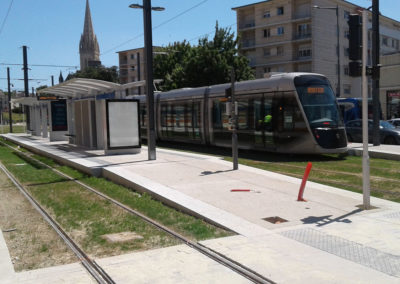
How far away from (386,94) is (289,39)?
16638 millimetres

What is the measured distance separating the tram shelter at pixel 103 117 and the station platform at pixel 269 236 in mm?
4642

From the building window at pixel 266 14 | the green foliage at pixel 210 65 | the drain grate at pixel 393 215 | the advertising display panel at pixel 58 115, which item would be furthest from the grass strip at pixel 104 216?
the building window at pixel 266 14

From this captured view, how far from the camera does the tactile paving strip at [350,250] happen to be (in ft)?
16.7

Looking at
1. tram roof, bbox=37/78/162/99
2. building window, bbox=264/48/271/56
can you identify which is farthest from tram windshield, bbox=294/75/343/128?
building window, bbox=264/48/271/56

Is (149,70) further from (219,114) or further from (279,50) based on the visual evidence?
(279,50)

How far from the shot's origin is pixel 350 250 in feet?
18.5

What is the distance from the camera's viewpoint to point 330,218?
7324 millimetres

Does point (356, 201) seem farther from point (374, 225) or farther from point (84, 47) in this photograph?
point (84, 47)

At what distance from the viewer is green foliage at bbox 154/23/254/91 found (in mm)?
41531

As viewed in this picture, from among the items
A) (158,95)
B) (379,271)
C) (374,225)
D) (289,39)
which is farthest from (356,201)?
(289,39)

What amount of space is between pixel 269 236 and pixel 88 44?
143755 millimetres

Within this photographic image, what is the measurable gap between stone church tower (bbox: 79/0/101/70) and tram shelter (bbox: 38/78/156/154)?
124161 mm

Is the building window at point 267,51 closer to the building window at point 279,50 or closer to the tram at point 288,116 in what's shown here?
the building window at point 279,50

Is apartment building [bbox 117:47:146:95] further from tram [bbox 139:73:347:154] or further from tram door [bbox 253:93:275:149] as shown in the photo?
tram door [bbox 253:93:275:149]
